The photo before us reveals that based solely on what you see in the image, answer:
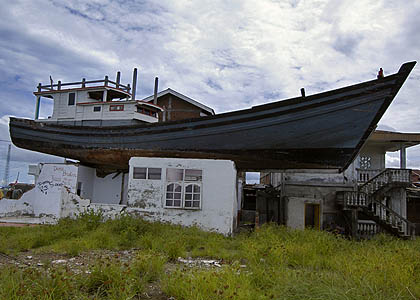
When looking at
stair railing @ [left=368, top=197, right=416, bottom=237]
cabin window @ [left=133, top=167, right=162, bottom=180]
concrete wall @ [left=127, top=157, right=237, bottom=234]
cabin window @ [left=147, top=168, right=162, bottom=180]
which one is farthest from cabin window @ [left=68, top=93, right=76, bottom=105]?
stair railing @ [left=368, top=197, right=416, bottom=237]

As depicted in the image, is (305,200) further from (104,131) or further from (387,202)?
(104,131)

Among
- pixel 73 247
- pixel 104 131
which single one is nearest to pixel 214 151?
pixel 104 131

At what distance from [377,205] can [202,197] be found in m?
8.05

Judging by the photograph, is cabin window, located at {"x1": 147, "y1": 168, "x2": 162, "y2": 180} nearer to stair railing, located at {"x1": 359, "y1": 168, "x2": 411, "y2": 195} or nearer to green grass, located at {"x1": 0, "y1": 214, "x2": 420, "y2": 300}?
green grass, located at {"x1": 0, "y1": 214, "x2": 420, "y2": 300}

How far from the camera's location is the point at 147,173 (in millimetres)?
12188

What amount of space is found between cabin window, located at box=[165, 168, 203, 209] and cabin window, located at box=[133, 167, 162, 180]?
1.18ft

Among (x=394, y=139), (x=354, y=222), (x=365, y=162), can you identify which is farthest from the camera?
(x=365, y=162)

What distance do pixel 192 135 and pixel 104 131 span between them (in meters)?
4.28

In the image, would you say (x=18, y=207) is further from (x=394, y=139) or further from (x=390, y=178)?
(x=394, y=139)

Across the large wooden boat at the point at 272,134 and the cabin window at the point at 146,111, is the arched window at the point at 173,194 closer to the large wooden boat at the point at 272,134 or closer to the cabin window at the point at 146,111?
the large wooden boat at the point at 272,134

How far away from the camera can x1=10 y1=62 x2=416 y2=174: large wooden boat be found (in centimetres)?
1041

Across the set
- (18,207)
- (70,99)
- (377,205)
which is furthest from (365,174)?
(18,207)

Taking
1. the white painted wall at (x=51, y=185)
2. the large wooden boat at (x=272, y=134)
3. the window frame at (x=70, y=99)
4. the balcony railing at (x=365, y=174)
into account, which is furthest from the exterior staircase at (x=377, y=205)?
the window frame at (x=70, y=99)

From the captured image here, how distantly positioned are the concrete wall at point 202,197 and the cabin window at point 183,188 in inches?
5.2
